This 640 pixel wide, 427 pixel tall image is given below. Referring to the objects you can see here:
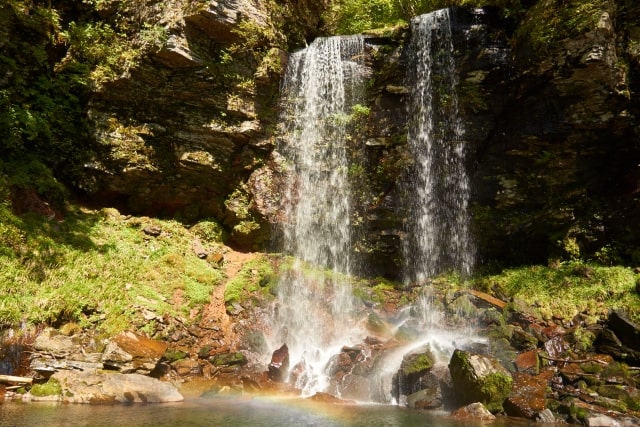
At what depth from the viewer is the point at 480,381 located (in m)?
7.04

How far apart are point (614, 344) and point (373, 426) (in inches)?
242

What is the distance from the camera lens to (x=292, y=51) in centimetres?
1530

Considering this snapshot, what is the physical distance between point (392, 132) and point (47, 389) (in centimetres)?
1199

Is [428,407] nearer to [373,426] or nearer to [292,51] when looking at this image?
[373,426]

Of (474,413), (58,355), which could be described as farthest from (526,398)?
(58,355)

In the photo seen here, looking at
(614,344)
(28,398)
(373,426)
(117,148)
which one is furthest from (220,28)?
(614,344)

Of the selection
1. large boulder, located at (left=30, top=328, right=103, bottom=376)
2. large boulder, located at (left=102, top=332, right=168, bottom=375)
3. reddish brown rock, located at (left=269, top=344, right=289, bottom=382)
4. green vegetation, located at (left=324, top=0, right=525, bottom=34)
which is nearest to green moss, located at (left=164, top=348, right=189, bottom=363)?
large boulder, located at (left=102, top=332, right=168, bottom=375)

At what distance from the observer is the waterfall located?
1362 cm

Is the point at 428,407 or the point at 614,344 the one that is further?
the point at 614,344

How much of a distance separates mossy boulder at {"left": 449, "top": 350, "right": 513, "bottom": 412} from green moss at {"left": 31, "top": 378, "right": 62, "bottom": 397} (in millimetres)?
7154

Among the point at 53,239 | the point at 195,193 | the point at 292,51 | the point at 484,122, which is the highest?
the point at 292,51

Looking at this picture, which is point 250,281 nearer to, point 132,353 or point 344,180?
point 132,353

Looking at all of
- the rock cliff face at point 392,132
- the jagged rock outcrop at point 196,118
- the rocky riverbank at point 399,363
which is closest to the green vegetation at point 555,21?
the rock cliff face at point 392,132

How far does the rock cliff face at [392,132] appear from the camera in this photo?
38.0 feet
